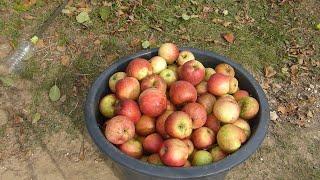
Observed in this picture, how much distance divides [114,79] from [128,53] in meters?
1.18

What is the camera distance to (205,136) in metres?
2.52

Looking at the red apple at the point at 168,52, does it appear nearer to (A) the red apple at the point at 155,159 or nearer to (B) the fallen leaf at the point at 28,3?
(A) the red apple at the point at 155,159

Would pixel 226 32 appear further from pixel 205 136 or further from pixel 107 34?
pixel 205 136

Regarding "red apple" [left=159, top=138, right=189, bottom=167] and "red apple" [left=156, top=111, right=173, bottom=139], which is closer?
"red apple" [left=159, top=138, right=189, bottom=167]

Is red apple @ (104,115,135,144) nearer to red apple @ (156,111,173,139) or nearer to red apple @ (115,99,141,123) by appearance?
red apple @ (115,99,141,123)

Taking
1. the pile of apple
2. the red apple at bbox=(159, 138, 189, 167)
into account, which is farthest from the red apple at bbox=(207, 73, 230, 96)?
the red apple at bbox=(159, 138, 189, 167)

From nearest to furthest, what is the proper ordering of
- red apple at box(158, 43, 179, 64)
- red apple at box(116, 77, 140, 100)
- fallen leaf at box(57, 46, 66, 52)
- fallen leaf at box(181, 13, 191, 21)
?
red apple at box(116, 77, 140, 100)
red apple at box(158, 43, 179, 64)
fallen leaf at box(57, 46, 66, 52)
fallen leaf at box(181, 13, 191, 21)

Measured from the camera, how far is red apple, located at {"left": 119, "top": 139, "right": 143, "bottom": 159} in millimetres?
2484

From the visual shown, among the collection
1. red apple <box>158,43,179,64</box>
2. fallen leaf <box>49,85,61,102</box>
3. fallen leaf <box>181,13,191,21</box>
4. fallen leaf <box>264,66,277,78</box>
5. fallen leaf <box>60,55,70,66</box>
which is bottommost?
fallen leaf <box>264,66,277,78</box>

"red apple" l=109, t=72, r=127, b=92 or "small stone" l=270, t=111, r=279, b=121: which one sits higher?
"red apple" l=109, t=72, r=127, b=92

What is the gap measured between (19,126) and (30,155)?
0.28 metres

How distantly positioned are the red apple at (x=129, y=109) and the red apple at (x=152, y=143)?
0.14 metres

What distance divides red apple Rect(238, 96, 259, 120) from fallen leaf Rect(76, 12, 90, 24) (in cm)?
198

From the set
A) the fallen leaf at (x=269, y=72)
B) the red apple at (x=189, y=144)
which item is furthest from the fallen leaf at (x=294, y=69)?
the red apple at (x=189, y=144)
